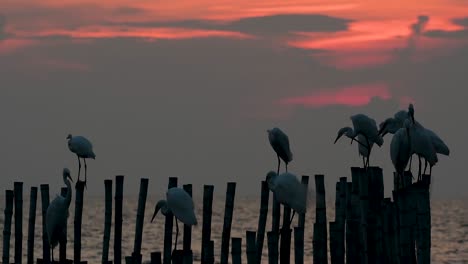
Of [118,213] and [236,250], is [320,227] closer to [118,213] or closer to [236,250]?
[236,250]

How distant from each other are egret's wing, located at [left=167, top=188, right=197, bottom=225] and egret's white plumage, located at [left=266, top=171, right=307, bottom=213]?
1.45 meters

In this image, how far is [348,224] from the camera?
17.9 meters

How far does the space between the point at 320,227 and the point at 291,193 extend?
144 cm

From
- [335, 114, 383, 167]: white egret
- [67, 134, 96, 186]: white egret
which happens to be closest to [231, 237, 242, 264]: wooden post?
[335, 114, 383, 167]: white egret

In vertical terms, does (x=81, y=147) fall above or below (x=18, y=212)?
above

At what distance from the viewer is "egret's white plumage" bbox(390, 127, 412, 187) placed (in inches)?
701

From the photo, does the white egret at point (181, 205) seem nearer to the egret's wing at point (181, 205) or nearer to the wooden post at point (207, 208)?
the egret's wing at point (181, 205)

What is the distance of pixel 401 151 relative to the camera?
58.5 ft

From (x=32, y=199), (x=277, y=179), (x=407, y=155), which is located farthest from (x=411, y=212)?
(x=32, y=199)

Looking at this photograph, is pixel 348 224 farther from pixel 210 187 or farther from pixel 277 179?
pixel 210 187

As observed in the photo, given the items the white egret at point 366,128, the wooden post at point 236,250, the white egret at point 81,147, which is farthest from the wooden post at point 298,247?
the white egret at point 81,147

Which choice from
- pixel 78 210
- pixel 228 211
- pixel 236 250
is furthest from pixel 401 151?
pixel 78 210

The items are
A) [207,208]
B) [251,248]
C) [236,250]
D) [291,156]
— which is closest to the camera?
[236,250]

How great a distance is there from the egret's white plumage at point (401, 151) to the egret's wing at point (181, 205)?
11.5 feet
